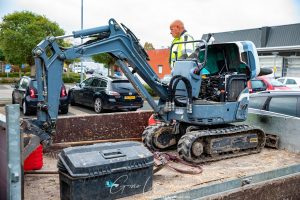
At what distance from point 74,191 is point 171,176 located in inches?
64.1

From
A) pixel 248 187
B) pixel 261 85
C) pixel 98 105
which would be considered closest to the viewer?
pixel 248 187

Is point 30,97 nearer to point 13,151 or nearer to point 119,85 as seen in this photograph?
point 119,85

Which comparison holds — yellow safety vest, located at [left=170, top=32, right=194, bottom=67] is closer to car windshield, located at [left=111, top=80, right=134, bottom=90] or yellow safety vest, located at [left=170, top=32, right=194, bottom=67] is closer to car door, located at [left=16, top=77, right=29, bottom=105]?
car windshield, located at [left=111, top=80, right=134, bottom=90]

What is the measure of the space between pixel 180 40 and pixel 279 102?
7.13 ft

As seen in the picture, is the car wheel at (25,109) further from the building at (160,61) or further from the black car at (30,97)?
the building at (160,61)

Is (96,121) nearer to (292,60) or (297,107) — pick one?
(297,107)

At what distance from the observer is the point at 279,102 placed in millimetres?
7031

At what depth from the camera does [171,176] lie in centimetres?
477

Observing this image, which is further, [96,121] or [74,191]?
[96,121]

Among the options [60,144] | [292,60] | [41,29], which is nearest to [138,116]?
[60,144]

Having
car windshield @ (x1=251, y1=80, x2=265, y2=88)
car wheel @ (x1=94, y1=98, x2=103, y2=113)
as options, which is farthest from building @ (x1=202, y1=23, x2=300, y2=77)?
car wheel @ (x1=94, y1=98, x2=103, y2=113)

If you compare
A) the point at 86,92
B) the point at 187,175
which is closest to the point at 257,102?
the point at 187,175

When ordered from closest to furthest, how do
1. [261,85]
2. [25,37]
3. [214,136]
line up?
[214,136] < [261,85] < [25,37]

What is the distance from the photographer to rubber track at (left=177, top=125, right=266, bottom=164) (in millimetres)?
5639
